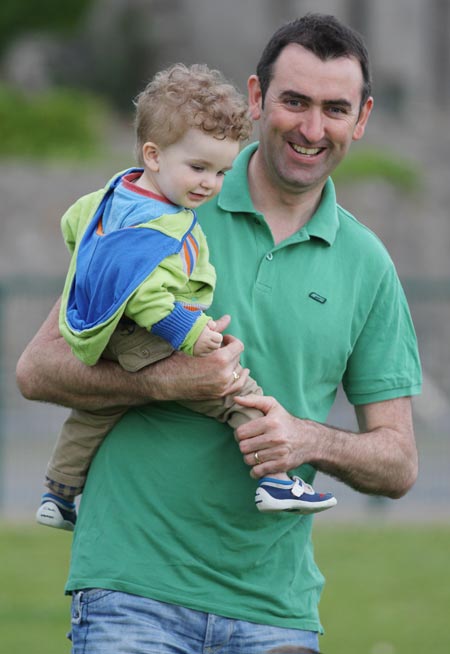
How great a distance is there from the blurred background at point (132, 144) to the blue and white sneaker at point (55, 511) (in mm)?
7965

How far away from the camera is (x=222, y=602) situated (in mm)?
4422

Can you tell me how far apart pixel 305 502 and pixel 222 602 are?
398 millimetres

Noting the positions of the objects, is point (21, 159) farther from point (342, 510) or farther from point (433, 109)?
point (433, 109)

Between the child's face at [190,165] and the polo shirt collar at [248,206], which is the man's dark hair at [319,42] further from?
the child's face at [190,165]

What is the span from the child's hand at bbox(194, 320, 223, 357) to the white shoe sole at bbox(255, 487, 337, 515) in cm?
44

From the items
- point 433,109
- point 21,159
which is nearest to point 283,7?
point 433,109

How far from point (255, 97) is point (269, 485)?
1.26m

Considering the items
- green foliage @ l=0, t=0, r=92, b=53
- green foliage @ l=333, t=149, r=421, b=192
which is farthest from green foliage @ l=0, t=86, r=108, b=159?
green foliage @ l=0, t=0, r=92, b=53

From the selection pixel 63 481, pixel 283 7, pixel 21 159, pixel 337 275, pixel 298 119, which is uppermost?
pixel 283 7

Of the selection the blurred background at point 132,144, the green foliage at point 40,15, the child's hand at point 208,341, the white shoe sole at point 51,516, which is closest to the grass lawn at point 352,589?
the blurred background at point 132,144

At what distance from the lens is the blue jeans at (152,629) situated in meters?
4.31

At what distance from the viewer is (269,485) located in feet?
14.2

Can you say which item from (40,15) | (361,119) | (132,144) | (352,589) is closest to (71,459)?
(361,119)

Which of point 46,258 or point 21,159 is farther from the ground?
point 21,159
